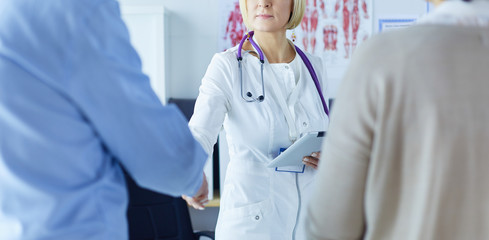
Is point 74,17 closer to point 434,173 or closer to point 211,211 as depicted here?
point 434,173

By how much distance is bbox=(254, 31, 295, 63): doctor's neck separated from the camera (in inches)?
70.1

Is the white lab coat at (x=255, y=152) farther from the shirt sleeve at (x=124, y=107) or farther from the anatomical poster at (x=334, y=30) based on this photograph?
the anatomical poster at (x=334, y=30)

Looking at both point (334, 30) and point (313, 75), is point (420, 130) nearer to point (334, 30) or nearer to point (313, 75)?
point (313, 75)

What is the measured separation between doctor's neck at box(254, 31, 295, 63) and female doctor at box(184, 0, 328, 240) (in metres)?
0.06

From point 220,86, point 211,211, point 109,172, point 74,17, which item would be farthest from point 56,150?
point 211,211

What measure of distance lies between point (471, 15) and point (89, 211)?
0.68m

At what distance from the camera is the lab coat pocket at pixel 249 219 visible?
5.25ft

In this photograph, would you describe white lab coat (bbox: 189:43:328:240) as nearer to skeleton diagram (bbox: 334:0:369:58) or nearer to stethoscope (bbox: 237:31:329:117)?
stethoscope (bbox: 237:31:329:117)

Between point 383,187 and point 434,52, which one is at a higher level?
point 434,52

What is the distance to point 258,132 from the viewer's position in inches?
64.1

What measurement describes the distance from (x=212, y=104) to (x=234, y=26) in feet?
5.16

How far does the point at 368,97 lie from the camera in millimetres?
763

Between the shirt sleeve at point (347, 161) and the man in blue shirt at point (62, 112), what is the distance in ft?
1.04

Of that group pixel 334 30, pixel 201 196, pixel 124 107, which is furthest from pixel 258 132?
pixel 334 30
